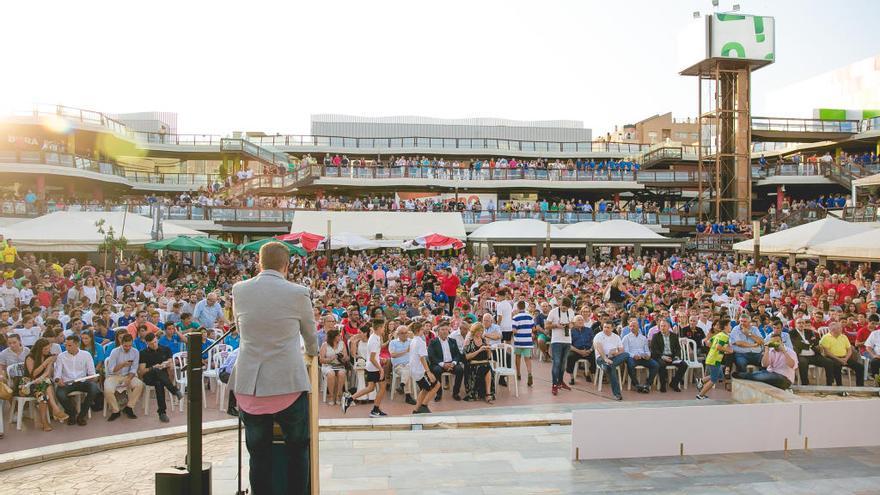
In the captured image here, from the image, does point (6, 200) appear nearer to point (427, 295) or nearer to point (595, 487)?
point (427, 295)

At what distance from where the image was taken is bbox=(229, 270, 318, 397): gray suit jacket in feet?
10.2

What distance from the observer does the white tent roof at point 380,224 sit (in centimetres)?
2780

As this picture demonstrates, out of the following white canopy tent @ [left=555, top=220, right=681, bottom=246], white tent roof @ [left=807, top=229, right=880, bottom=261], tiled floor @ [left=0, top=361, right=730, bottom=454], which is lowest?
tiled floor @ [left=0, top=361, right=730, bottom=454]

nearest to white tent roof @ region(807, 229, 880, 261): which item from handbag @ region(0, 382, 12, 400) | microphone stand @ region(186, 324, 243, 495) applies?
microphone stand @ region(186, 324, 243, 495)

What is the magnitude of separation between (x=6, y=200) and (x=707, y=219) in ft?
→ 118

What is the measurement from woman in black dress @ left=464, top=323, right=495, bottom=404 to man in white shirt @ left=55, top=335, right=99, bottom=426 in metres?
5.09

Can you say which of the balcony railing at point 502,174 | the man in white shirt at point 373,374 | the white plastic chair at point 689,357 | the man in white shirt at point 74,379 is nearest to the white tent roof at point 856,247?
the white plastic chair at point 689,357

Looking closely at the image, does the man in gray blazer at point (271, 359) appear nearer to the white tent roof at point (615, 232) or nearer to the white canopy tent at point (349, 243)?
the white canopy tent at point (349, 243)

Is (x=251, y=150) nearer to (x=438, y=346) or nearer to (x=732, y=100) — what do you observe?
(x=732, y=100)

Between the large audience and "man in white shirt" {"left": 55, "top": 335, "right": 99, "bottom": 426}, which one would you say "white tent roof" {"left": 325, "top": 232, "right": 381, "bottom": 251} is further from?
"man in white shirt" {"left": 55, "top": 335, "right": 99, "bottom": 426}

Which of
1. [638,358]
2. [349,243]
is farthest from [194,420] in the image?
[349,243]

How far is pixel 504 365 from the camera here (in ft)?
32.3

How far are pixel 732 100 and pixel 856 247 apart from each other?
2472 cm

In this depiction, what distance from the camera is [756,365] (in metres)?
9.83
